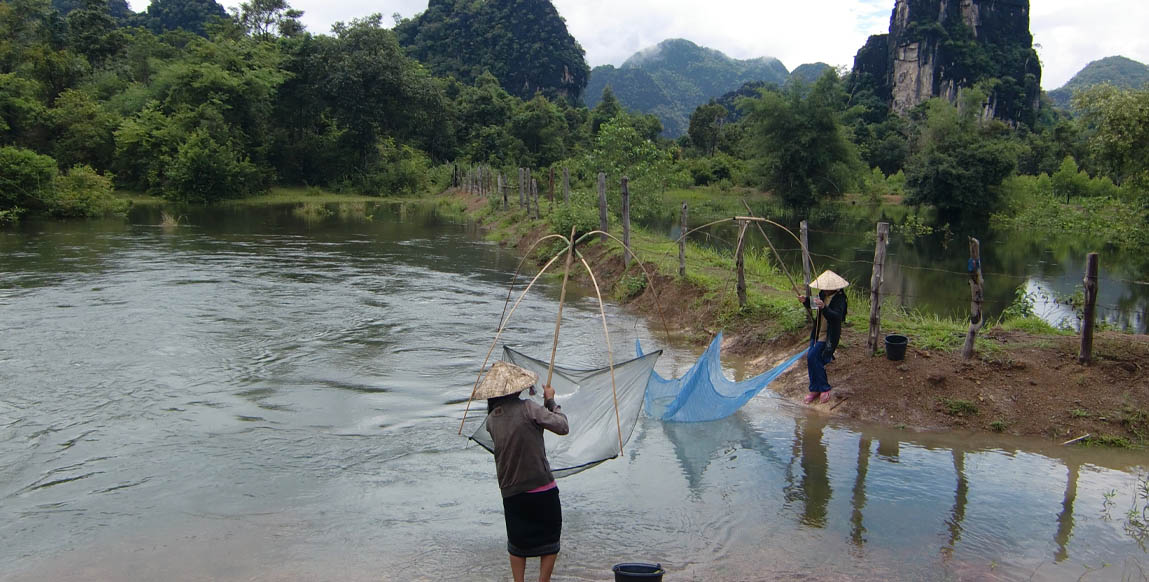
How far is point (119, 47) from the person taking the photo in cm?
4144

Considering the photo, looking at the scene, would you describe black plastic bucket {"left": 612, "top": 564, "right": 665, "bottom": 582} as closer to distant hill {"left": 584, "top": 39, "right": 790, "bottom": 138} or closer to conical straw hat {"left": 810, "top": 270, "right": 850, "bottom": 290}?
conical straw hat {"left": 810, "top": 270, "right": 850, "bottom": 290}

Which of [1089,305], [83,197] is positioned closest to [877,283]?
[1089,305]

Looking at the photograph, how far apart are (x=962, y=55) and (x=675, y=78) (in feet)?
254

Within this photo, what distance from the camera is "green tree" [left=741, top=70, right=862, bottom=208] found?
110 feet

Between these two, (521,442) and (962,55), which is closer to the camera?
(521,442)

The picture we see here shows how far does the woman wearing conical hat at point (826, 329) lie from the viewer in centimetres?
690

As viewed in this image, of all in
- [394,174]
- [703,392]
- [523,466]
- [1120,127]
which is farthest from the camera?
[394,174]

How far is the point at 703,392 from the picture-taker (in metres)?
6.66

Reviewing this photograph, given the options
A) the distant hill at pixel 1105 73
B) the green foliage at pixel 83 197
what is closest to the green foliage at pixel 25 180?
the green foliage at pixel 83 197

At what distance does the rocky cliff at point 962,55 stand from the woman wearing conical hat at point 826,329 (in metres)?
66.7

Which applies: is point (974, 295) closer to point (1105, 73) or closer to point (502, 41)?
point (502, 41)

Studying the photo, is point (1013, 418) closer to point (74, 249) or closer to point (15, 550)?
point (15, 550)

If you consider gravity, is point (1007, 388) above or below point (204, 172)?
below

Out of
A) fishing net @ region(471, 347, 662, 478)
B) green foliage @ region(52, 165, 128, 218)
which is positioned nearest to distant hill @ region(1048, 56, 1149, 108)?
green foliage @ region(52, 165, 128, 218)
